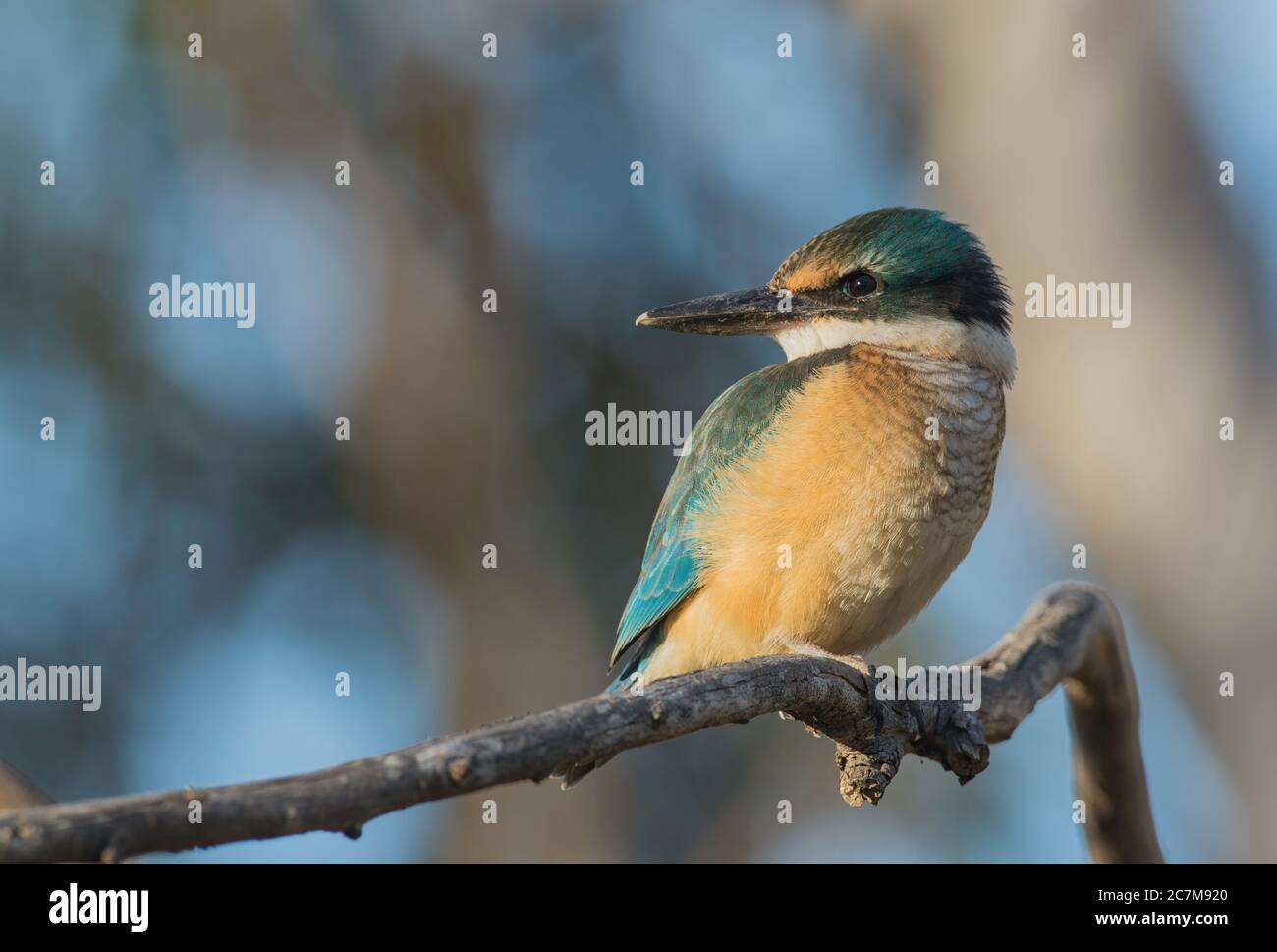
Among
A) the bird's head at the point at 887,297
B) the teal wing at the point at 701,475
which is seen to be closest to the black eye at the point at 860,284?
the bird's head at the point at 887,297

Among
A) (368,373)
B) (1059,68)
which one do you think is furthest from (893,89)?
(368,373)

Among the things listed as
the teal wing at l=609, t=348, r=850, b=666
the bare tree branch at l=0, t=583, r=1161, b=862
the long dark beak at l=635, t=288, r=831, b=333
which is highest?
the long dark beak at l=635, t=288, r=831, b=333

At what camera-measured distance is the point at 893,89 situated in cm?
617

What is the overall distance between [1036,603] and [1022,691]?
480 millimetres

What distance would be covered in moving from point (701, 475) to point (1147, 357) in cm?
246

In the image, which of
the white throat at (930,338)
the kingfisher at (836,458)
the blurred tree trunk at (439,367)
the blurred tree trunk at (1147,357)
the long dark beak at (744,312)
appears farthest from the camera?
the blurred tree trunk at (439,367)

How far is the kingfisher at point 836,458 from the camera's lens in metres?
3.08

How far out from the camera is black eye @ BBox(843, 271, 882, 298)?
341cm

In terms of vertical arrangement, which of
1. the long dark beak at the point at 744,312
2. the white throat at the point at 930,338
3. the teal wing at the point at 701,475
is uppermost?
the long dark beak at the point at 744,312

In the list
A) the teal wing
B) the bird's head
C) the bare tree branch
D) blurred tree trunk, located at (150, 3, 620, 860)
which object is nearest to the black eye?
the bird's head

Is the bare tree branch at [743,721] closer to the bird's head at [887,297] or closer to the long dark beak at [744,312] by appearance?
the bird's head at [887,297]

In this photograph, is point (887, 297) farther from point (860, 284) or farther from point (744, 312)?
point (744, 312)

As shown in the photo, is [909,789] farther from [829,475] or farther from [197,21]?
[197,21]

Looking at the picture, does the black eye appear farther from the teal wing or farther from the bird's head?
the teal wing
